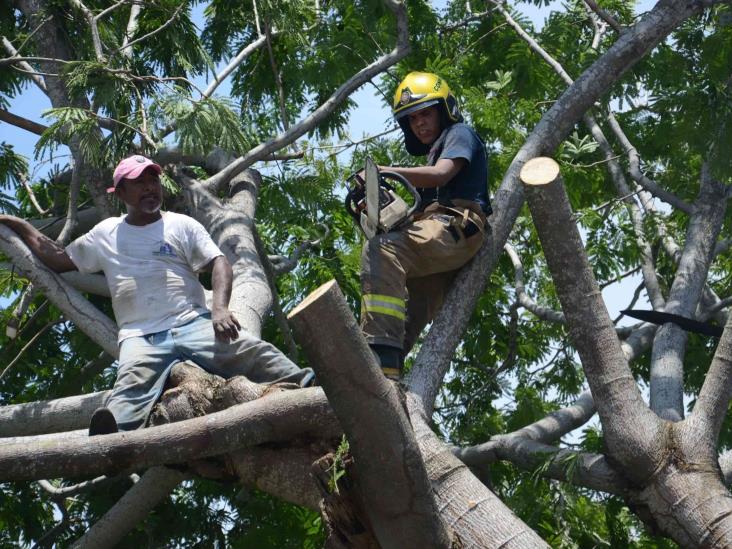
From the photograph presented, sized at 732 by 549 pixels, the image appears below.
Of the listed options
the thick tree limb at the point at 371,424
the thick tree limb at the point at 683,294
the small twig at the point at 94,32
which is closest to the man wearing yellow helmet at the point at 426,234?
the thick tree limb at the point at 683,294

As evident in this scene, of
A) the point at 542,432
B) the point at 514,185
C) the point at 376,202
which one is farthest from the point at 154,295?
the point at 542,432

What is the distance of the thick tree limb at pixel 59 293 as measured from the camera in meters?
5.71

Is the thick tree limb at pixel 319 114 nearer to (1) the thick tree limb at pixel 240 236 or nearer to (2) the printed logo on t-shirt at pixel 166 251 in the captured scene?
(1) the thick tree limb at pixel 240 236

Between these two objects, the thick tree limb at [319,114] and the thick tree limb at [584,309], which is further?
the thick tree limb at [319,114]

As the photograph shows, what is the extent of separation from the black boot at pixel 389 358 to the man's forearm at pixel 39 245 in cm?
175

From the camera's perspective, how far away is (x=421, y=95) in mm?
5672

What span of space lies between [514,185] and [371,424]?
7.85 feet

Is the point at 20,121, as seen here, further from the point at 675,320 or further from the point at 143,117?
the point at 675,320

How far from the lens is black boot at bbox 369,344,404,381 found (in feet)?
16.5

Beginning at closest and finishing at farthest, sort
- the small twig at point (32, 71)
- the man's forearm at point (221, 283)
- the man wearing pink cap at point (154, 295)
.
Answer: the man wearing pink cap at point (154, 295)
the man's forearm at point (221, 283)
the small twig at point (32, 71)

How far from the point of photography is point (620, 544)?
5758 mm

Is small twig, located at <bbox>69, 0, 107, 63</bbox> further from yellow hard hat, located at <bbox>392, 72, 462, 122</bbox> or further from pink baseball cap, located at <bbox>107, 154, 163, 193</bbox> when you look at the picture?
yellow hard hat, located at <bbox>392, 72, 462, 122</bbox>

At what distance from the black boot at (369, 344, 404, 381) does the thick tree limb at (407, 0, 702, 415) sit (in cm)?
13

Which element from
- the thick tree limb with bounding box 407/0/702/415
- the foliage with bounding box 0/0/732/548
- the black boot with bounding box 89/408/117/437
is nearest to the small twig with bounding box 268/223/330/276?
the foliage with bounding box 0/0/732/548
